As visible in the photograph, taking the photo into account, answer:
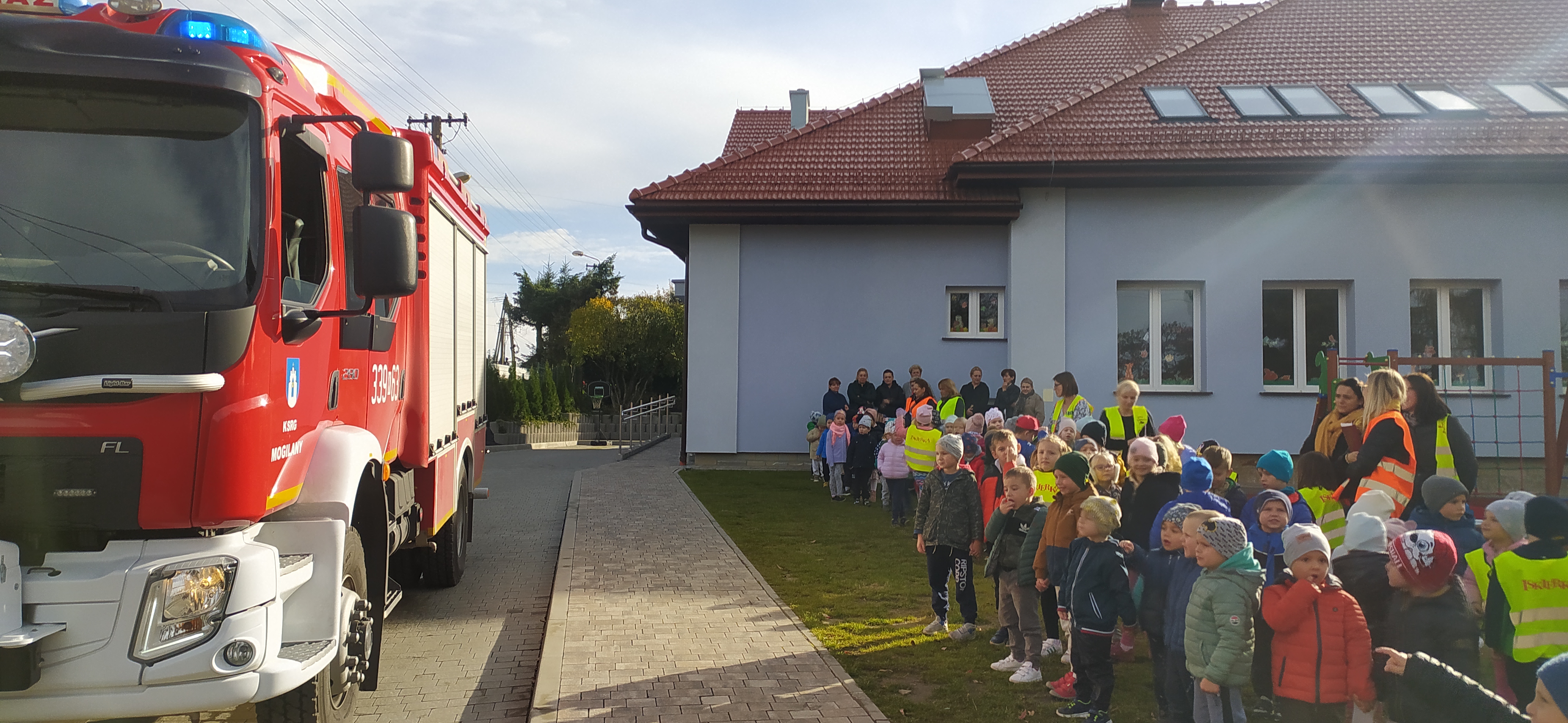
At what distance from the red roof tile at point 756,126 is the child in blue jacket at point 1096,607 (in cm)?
1893

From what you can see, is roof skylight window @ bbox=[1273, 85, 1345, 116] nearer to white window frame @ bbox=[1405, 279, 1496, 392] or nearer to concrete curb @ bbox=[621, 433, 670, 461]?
white window frame @ bbox=[1405, 279, 1496, 392]

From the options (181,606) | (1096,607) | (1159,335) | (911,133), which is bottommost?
(1096,607)

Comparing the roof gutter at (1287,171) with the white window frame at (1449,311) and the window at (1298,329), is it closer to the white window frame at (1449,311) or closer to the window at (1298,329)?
the white window frame at (1449,311)

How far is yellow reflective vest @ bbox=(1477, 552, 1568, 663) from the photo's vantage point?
409 cm

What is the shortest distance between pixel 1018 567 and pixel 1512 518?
237 cm

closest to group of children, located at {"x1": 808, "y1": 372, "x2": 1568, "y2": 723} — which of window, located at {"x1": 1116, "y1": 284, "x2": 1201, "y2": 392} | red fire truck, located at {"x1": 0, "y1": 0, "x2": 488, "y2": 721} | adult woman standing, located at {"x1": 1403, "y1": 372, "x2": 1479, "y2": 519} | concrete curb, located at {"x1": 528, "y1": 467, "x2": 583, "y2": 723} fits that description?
adult woman standing, located at {"x1": 1403, "y1": 372, "x2": 1479, "y2": 519}

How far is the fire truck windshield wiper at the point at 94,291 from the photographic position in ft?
10.6

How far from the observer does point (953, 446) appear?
6.49 metres

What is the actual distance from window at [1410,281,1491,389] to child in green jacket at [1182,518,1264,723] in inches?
513

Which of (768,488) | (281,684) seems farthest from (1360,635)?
(768,488)

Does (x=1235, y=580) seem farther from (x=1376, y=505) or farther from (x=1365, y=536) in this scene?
(x=1376, y=505)

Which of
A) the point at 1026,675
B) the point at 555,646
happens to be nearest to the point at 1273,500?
the point at 1026,675

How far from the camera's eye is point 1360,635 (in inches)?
156

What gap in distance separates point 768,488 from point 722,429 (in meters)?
2.23
